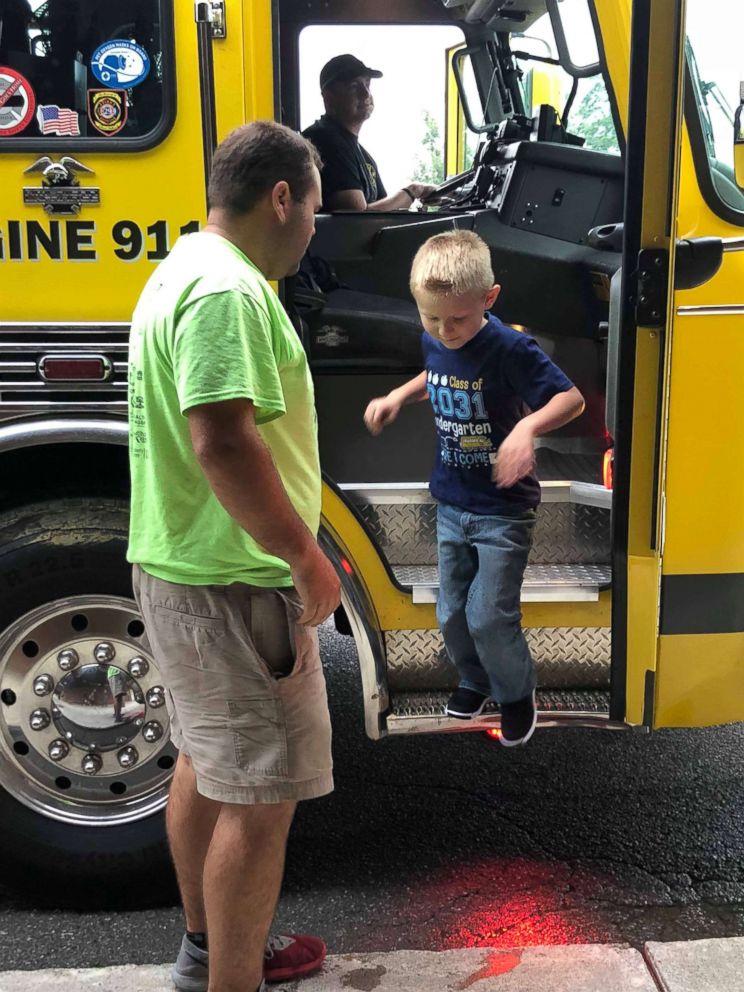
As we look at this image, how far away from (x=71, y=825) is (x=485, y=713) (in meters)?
1.11

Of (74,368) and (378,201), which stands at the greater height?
(378,201)

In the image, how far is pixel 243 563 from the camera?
188 cm

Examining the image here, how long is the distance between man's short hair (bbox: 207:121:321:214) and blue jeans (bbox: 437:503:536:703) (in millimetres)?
1027

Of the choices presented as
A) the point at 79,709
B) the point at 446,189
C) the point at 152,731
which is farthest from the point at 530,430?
the point at 446,189

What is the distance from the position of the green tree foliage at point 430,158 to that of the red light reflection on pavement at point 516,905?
9.17ft

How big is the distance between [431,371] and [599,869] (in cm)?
149

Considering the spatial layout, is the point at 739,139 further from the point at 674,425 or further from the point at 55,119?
the point at 55,119

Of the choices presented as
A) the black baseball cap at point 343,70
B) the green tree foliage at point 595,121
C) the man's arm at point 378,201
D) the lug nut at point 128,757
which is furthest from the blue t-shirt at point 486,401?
the black baseball cap at point 343,70

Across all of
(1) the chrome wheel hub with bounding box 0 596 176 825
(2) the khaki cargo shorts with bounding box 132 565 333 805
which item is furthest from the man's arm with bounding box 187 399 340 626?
(1) the chrome wheel hub with bounding box 0 596 176 825

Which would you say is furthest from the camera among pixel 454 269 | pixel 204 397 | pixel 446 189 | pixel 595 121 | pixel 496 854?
pixel 446 189

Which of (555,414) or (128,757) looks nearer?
(555,414)

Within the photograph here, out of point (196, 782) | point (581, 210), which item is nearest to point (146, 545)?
point (196, 782)

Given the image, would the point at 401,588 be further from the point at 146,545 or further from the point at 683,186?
the point at 683,186

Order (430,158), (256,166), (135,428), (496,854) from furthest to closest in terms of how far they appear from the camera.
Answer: (430,158) → (496,854) → (135,428) → (256,166)
